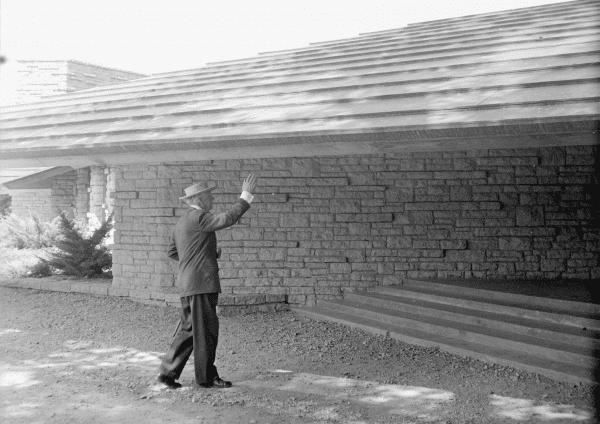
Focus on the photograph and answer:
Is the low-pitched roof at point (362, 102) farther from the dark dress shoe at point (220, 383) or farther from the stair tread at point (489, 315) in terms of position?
the dark dress shoe at point (220, 383)

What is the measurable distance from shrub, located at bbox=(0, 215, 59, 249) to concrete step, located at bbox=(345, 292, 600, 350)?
32.2 ft

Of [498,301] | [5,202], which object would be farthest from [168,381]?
[5,202]

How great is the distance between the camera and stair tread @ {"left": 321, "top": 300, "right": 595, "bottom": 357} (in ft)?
19.2

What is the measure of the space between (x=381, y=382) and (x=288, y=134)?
8.03ft

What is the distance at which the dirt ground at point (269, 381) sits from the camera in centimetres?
496

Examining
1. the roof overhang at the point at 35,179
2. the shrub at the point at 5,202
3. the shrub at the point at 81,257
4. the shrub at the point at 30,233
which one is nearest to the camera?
the shrub at the point at 81,257

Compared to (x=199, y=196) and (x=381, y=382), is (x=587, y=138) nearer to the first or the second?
(x=381, y=382)

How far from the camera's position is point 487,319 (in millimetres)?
6941

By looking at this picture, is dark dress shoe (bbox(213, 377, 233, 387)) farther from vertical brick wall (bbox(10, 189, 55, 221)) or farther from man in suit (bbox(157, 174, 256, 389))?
vertical brick wall (bbox(10, 189, 55, 221))

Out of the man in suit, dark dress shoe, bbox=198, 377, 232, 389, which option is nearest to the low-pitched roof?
the man in suit

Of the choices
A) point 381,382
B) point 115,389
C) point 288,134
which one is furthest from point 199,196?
point 381,382

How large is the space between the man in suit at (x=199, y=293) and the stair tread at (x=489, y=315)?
9.84 feet

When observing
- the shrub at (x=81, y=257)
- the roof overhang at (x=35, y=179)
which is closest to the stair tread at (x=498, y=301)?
the shrub at (x=81, y=257)

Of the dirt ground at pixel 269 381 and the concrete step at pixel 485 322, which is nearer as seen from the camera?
the dirt ground at pixel 269 381
